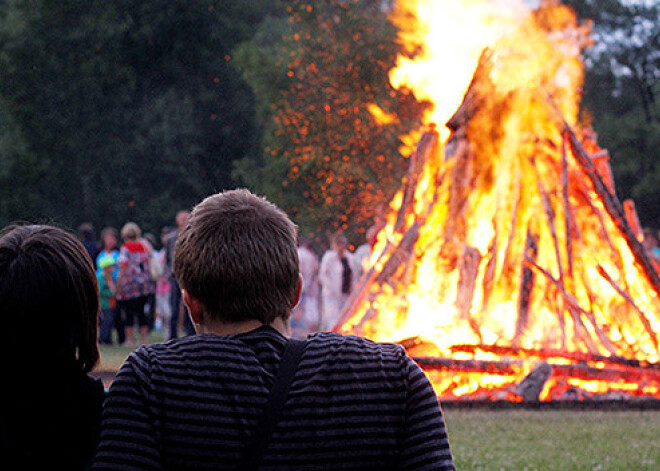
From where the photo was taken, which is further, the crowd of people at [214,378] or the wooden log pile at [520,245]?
the wooden log pile at [520,245]

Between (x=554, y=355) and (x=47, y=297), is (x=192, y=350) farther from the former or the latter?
(x=554, y=355)

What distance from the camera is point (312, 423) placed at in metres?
2.56

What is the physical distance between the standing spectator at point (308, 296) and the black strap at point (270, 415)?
16.8 m

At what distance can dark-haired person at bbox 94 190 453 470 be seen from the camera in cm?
253

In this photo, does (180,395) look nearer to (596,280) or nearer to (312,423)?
(312,423)

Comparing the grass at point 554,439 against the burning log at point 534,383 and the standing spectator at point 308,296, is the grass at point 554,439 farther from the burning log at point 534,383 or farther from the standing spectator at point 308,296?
the standing spectator at point 308,296

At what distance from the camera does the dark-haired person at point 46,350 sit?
283 cm

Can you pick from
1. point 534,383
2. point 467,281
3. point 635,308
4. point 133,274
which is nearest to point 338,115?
point 133,274

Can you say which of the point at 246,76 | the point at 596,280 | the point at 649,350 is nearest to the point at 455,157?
the point at 596,280

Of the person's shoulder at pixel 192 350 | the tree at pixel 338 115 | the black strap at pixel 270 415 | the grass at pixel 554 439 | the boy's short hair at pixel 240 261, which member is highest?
the tree at pixel 338 115

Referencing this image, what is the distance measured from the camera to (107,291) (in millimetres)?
17609

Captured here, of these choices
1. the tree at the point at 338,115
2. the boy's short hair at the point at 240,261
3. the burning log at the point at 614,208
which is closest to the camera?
the boy's short hair at the point at 240,261

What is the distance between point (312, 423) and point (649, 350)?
32.3ft

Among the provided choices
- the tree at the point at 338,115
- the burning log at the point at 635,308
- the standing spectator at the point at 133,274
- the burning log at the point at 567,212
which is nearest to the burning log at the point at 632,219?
the burning log at the point at 567,212
